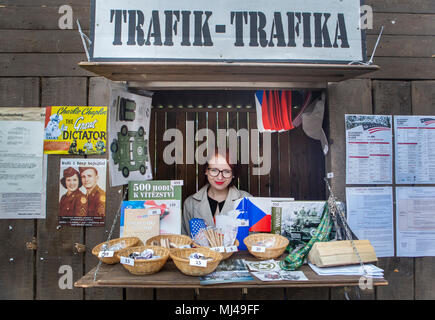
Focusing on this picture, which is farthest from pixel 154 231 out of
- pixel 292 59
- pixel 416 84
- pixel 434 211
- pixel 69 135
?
pixel 416 84

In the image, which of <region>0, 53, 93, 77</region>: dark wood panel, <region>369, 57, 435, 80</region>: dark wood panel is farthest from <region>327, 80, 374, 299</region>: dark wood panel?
<region>0, 53, 93, 77</region>: dark wood panel

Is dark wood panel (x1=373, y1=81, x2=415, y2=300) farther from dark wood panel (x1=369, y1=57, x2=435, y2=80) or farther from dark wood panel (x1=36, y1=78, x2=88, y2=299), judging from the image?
dark wood panel (x1=36, y1=78, x2=88, y2=299)

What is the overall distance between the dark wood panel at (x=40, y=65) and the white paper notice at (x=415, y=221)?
2929 millimetres

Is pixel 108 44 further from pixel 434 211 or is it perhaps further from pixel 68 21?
pixel 434 211

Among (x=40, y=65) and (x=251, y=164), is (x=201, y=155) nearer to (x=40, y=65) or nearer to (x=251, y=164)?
(x=251, y=164)

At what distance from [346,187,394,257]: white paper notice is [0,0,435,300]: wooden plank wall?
11cm

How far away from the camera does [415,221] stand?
240 centimetres

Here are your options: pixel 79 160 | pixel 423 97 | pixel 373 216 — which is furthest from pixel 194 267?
pixel 423 97

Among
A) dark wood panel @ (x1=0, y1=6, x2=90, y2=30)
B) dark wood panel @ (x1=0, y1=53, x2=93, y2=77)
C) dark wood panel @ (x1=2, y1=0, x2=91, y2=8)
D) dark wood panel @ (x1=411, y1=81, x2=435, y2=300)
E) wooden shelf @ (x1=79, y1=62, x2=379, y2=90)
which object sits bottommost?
dark wood panel @ (x1=411, y1=81, x2=435, y2=300)

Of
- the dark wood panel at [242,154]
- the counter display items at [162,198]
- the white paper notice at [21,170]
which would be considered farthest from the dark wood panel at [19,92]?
the dark wood panel at [242,154]

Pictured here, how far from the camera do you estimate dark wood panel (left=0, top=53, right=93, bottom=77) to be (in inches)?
92.8

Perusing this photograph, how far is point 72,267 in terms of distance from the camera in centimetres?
229

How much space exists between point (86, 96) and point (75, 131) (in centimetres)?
31

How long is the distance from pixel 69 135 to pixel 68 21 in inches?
38.8
